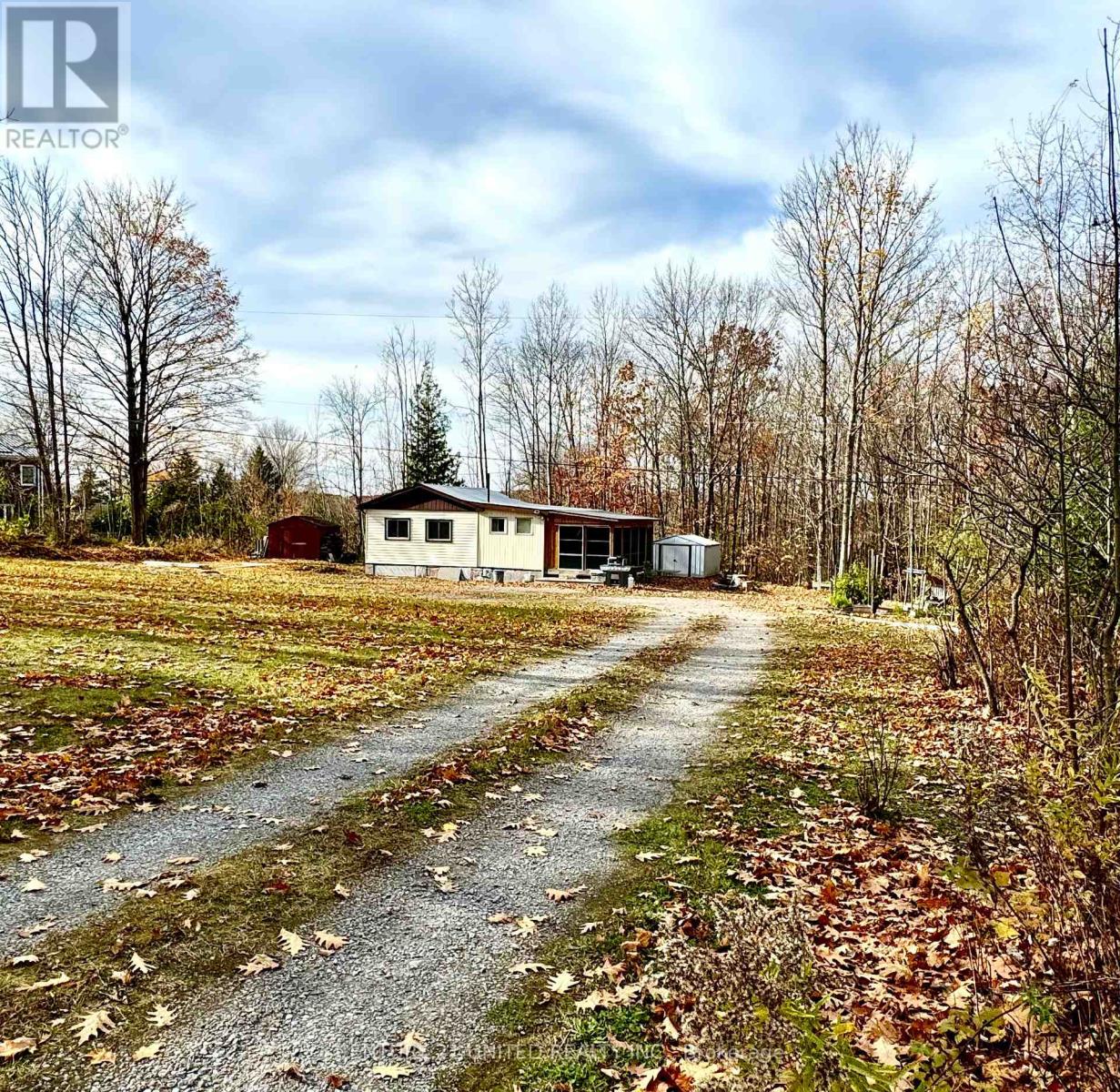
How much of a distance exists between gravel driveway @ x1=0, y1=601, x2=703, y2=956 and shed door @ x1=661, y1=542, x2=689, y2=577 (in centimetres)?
2099

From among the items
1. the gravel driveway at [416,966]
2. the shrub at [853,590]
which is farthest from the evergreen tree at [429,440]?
the gravel driveway at [416,966]

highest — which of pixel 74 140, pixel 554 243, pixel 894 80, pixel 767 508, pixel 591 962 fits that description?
pixel 554 243

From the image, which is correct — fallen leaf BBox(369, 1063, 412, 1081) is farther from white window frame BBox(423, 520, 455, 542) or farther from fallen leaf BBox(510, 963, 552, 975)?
white window frame BBox(423, 520, 455, 542)

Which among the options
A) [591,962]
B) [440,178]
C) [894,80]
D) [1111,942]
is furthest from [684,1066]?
[440,178]

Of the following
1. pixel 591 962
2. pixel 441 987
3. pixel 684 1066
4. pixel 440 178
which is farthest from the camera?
pixel 440 178

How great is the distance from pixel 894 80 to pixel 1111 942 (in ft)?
21.1

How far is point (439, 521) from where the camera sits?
27.1m

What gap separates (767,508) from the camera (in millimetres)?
32906

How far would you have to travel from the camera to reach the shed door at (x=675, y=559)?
95.5 feet

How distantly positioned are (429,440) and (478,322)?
6730 millimetres

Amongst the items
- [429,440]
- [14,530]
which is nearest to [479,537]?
[429,440]

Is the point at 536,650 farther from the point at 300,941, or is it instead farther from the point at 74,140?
the point at 74,140

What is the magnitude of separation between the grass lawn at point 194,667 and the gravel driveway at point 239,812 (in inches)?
12.9

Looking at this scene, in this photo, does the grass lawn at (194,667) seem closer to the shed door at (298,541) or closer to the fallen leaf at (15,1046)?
the fallen leaf at (15,1046)
